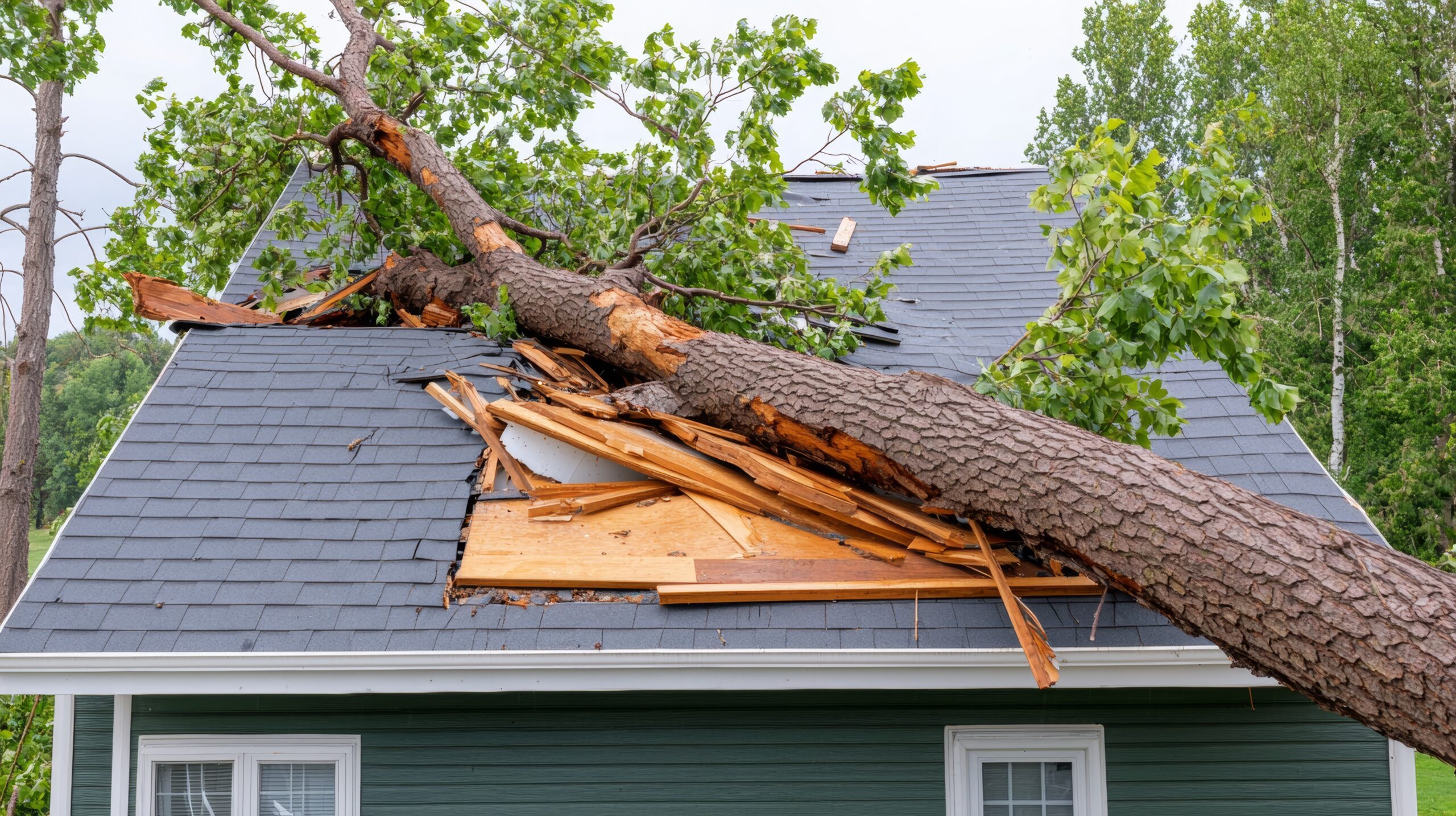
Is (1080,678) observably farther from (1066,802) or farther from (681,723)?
(681,723)

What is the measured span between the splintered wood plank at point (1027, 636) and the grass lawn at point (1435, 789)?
9.33 meters

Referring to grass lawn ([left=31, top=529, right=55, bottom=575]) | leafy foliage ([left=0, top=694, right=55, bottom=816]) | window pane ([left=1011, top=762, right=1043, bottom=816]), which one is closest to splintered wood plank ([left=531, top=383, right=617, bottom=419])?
window pane ([left=1011, top=762, right=1043, bottom=816])

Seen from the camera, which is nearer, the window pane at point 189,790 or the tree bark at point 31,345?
the window pane at point 189,790

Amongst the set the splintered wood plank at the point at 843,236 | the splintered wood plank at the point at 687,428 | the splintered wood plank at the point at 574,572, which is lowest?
the splintered wood plank at the point at 574,572

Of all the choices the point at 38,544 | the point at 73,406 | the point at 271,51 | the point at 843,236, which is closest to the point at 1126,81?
the point at 843,236

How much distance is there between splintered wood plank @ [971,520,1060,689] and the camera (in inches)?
137

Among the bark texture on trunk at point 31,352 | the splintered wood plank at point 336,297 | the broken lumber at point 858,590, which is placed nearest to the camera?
the broken lumber at point 858,590

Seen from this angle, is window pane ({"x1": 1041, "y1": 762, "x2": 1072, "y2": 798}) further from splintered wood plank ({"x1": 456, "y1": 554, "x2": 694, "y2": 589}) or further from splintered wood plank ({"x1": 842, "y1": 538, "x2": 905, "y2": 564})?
splintered wood plank ({"x1": 456, "y1": 554, "x2": 694, "y2": 589})

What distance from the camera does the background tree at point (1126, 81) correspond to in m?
30.4

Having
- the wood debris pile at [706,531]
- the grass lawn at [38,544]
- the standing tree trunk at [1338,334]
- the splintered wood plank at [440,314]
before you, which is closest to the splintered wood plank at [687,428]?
the wood debris pile at [706,531]

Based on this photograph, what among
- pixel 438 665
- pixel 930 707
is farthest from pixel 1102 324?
pixel 438 665

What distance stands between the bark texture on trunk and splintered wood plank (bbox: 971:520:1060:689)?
9332 millimetres

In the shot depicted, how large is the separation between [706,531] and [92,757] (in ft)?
9.76

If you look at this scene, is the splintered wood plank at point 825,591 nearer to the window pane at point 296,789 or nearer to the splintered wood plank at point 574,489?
the splintered wood plank at point 574,489
